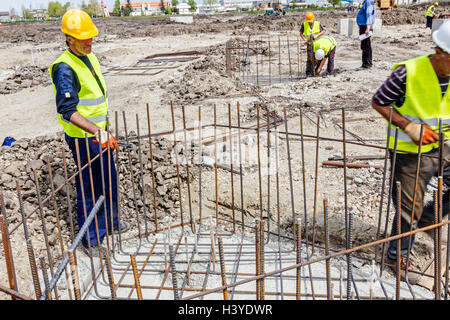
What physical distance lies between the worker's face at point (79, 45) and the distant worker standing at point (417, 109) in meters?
2.36

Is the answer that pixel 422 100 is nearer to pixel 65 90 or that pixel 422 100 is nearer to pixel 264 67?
pixel 65 90

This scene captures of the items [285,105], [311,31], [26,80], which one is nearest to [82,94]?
[285,105]

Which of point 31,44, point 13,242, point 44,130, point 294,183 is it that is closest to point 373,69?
point 294,183

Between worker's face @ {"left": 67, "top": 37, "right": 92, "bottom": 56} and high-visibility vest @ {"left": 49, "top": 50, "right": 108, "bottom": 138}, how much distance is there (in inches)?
2.0

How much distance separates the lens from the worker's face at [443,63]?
265 cm

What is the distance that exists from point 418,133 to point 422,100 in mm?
249

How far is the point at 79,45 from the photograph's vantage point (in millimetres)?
3334

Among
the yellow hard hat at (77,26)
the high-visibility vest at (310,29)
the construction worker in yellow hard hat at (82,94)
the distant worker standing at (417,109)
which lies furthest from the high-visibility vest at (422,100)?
the high-visibility vest at (310,29)

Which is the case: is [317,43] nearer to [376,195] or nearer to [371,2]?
[371,2]

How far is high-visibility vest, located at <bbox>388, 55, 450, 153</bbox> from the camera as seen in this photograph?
2.75m

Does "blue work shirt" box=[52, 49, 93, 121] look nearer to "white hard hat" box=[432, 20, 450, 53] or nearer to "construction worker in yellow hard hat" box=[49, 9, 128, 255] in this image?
"construction worker in yellow hard hat" box=[49, 9, 128, 255]

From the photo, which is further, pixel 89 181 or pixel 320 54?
pixel 320 54

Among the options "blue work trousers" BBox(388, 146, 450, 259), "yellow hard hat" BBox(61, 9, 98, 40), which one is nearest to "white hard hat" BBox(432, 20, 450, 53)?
"blue work trousers" BBox(388, 146, 450, 259)

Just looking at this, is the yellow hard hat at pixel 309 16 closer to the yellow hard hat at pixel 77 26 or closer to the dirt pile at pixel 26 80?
the dirt pile at pixel 26 80
